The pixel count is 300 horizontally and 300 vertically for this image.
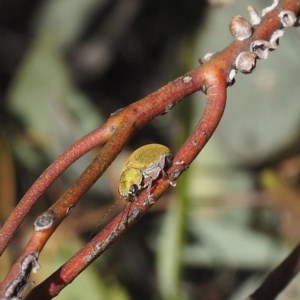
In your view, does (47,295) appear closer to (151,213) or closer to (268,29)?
(268,29)

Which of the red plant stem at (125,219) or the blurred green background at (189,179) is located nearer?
the red plant stem at (125,219)

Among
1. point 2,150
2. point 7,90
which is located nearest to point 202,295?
point 2,150

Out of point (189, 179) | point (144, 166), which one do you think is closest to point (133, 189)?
point (144, 166)

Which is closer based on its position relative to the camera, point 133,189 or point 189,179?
point 133,189

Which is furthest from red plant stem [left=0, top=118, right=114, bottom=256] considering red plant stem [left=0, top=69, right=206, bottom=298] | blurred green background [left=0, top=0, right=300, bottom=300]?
blurred green background [left=0, top=0, right=300, bottom=300]

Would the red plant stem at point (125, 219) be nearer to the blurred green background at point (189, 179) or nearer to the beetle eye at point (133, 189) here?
the beetle eye at point (133, 189)

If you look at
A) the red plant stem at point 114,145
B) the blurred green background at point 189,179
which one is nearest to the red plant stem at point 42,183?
the red plant stem at point 114,145

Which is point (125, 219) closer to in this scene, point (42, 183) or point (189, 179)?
point (42, 183)
